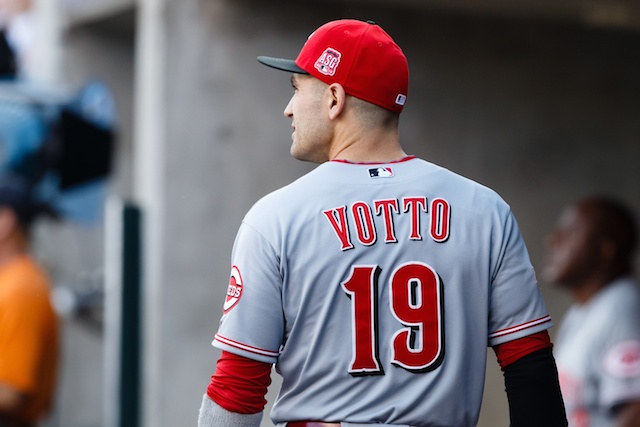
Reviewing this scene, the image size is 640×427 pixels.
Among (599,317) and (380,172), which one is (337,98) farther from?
(599,317)

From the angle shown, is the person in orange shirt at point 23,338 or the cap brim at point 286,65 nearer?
the cap brim at point 286,65

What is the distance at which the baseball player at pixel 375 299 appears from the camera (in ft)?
7.91

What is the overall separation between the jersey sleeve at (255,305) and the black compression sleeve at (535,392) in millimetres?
514

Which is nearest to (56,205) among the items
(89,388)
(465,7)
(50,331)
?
(89,388)

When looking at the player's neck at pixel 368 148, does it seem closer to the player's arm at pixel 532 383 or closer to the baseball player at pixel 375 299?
the baseball player at pixel 375 299

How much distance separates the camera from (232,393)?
2.43 m

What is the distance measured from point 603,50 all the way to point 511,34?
0.66 meters

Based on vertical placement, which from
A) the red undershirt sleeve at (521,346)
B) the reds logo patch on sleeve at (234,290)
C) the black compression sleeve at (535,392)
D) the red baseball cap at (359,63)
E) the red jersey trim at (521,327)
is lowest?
the black compression sleeve at (535,392)

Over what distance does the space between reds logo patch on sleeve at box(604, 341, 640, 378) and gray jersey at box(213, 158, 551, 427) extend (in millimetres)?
2429

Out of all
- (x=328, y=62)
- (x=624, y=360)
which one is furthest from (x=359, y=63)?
(x=624, y=360)

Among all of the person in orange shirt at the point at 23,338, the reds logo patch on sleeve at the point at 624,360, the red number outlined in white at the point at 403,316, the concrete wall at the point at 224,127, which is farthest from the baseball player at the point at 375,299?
the concrete wall at the point at 224,127

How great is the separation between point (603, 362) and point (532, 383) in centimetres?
246

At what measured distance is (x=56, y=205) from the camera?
294 inches

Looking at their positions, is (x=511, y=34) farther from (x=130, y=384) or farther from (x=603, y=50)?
(x=130, y=384)
